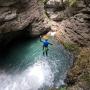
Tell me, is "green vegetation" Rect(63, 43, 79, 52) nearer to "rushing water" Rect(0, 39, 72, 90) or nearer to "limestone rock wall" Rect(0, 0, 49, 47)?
"rushing water" Rect(0, 39, 72, 90)

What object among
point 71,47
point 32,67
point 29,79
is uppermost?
point 71,47

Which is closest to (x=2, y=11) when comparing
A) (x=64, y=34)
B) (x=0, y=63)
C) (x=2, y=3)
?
(x=2, y=3)

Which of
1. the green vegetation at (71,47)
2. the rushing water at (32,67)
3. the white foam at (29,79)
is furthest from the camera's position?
the green vegetation at (71,47)

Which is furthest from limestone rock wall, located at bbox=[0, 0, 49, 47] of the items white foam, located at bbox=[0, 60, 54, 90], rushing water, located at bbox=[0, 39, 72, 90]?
white foam, located at bbox=[0, 60, 54, 90]

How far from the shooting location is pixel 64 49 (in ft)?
80.1

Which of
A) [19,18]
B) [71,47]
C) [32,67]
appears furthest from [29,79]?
[19,18]

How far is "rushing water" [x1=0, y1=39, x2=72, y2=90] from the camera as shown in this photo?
62.5 ft

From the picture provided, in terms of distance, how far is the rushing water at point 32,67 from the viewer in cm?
1905

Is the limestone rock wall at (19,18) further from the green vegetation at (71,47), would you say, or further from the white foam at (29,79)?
the white foam at (29,79)

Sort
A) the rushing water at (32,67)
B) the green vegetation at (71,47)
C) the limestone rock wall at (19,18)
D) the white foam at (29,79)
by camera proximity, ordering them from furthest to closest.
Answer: the green vegetation at (71,47) < the limestone rock wall at (19,18) < the rushing water at (32,67) < the white foam at (29,79)

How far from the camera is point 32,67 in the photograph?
21500mm

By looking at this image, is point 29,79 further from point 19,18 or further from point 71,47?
point 19,18

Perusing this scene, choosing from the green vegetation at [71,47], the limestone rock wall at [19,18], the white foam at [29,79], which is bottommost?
the white foam at [29,79]

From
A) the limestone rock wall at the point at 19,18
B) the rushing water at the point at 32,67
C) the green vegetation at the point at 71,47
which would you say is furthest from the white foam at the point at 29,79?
the limestone rock wall at the point at 19,18
